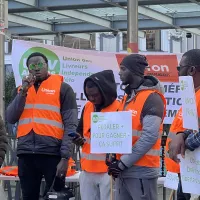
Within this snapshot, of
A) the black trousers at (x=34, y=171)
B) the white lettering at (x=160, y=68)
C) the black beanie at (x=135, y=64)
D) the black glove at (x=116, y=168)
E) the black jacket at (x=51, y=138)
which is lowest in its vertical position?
the black trousers at (x=34, y=171)

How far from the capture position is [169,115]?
9.80 m

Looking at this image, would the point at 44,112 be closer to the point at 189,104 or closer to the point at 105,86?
the point at 105,86

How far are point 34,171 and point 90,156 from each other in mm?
716

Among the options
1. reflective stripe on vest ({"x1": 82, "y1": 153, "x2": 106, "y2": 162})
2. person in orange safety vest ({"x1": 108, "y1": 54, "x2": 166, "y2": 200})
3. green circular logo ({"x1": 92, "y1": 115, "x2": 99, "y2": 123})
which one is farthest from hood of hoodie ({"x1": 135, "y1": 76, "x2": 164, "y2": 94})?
reflective stripe on vest ({"x1": 82, "y1": 153, "x2": 106, "y2": 162})

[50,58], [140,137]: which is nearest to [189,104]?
[140,137]

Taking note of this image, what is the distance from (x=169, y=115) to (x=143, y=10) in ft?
16.7

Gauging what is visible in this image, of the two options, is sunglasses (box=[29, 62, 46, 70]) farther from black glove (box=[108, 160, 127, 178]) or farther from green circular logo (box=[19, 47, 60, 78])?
green circular logo (box=[19, 47, 60, 78])

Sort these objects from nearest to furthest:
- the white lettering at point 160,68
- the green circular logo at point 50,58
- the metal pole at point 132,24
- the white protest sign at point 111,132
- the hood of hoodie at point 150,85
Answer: the white protest sign at point 111,132 → the hood of hoodie at point 150,85 → the green circular logo at point 50,58 → the white lettering at point 160,68 → the metal pole at point 132,24

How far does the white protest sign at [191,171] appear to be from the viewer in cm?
420

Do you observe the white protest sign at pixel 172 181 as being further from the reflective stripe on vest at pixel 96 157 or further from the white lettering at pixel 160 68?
the white lettering at pixel 160 68

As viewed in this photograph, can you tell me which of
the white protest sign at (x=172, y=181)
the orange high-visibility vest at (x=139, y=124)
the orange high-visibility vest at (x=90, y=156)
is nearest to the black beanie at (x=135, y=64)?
the orange high-visibility vest at (x=139, y=124)

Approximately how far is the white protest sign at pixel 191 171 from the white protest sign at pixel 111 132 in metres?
0.83

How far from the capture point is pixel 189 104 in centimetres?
431

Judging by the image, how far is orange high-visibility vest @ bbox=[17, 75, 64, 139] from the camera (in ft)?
20.7
